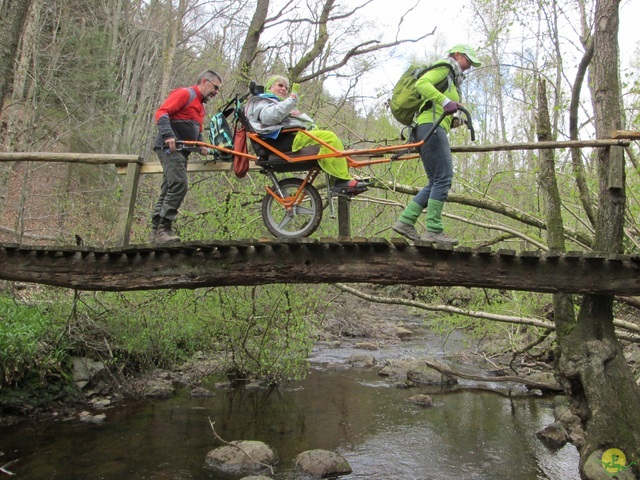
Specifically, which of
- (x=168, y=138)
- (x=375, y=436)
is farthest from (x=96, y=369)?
(x=168, y=138)

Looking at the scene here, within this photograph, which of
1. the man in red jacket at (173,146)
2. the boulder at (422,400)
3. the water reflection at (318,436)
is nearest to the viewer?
the man in red jacket at (173,146)

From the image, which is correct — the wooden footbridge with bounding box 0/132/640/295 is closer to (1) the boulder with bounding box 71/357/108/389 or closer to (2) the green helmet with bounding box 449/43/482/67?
(2) the green helmet with bounding box 449/43/482/67

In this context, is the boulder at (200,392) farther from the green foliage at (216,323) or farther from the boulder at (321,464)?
the boulder at (321,464)

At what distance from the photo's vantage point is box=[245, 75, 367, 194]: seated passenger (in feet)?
14.8

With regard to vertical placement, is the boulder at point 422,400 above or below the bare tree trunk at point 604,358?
below

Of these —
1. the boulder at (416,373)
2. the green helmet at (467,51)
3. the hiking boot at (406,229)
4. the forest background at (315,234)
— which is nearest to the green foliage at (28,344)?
the forest background at (315,234)

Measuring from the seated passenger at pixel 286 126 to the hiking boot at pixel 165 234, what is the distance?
3.77 ft

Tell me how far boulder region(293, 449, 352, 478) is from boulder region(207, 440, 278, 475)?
351mm

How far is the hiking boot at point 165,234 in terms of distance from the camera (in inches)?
187

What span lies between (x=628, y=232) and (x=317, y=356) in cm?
640

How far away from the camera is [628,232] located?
6.86 meters

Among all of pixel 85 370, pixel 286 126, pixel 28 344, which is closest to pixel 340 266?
pixel 286 126

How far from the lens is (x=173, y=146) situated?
4621 millimetres

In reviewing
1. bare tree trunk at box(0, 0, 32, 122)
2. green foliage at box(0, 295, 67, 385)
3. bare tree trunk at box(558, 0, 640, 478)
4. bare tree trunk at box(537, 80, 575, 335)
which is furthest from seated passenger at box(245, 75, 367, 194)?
green foliage at box(0, 295, 67, 385)
